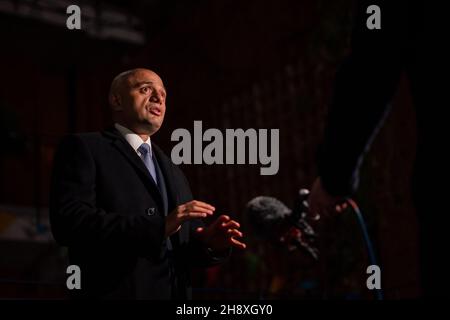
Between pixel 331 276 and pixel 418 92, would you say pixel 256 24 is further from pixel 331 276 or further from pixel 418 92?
pixel 418 92

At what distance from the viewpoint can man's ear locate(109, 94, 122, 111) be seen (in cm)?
180

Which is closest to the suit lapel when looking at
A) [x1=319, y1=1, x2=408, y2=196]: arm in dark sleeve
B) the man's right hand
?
the man's right hand

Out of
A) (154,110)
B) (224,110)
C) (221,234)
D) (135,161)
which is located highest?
(224,110)

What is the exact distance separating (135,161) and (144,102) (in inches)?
6.4

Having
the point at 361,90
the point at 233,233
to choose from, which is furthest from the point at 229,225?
the point at 361,90

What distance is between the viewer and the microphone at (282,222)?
5.79 feet

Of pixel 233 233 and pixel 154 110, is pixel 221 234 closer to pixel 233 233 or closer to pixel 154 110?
pixel 233 233

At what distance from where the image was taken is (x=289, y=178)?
17.6 ft

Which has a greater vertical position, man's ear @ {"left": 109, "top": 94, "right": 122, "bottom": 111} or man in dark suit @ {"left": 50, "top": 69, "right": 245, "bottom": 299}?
man's ear @ {"left": 109, "top": 94, "right": 122, "bottom": 111}

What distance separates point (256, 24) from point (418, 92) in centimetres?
509

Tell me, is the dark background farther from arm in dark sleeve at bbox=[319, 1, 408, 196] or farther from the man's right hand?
arm in dark sleeve at bbox=[319, 1, 408, 196]

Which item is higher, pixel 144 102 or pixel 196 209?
pixel 144 102

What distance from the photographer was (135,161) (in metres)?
1.71

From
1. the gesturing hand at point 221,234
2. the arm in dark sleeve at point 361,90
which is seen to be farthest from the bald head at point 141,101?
the arm in dark sleeve at point 361,90
